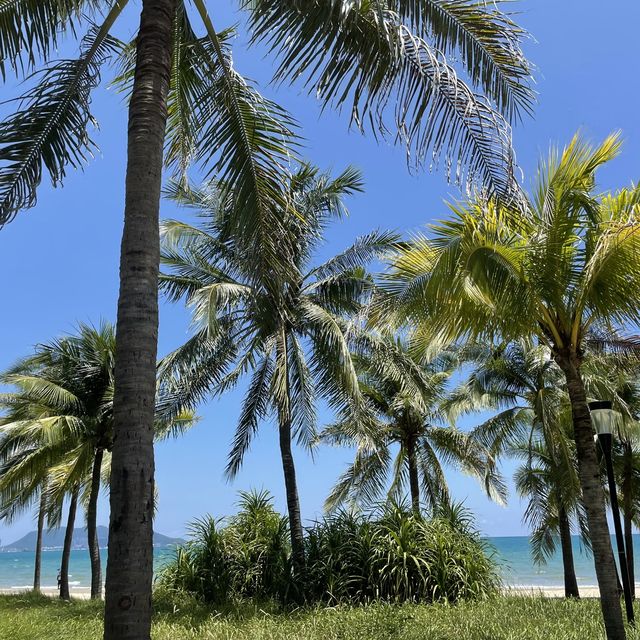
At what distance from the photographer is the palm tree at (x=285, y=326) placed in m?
14.0

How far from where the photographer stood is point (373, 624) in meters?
9.85

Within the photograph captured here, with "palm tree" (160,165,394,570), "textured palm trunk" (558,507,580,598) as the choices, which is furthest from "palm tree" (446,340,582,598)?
"palm tree" (160,165,394,570)

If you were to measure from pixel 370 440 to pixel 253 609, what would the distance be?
13.4 ft

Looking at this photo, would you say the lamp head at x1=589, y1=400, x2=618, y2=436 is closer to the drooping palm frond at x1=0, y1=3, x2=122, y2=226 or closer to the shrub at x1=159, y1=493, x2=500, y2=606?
the shrub at x1=159, y1=493, x2=500, y2=606

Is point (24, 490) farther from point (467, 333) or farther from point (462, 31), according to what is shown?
point (462, 31)

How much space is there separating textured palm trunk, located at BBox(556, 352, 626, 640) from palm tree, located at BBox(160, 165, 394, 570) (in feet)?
20.3

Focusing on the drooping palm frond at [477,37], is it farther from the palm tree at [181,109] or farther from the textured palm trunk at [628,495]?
the textured palm trunk at [628,495]

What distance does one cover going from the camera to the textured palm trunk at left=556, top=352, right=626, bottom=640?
698cm

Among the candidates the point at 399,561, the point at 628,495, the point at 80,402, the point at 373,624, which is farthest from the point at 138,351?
the point at 628,495

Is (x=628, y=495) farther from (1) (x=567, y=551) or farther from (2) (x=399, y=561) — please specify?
(2) (x=399, y=561)

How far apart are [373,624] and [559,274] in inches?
237

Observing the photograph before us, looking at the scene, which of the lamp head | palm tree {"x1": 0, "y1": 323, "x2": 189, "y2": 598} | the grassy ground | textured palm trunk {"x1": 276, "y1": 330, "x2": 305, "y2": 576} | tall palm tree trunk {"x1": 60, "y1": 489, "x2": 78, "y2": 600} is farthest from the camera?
tall palm tree trunk {"x1": 60, "y1": 489, "x2": 78, "y2": 600}

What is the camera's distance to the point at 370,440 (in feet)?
45.4

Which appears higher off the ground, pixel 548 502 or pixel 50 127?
pixel 50 127
